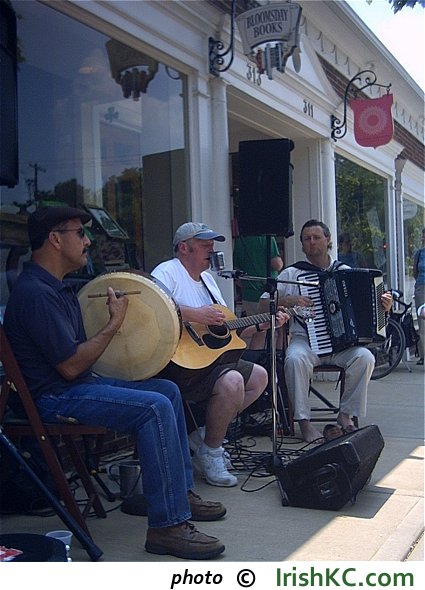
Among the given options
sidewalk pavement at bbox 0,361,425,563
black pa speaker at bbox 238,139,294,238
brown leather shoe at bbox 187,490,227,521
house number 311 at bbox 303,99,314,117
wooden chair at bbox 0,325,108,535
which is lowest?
sidewalk pavement at bbox 0,361,425,563

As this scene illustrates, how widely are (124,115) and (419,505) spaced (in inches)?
126

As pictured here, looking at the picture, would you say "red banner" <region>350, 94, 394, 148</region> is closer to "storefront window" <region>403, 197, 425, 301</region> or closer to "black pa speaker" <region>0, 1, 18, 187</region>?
"storefront window" <region>403, 197, 425, 301</region>

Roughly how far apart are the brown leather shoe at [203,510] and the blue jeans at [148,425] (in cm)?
50

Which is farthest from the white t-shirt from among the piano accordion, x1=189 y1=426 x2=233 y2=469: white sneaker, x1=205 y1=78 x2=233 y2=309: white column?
x1=205 y1=78 x2=233 y2=309: white column

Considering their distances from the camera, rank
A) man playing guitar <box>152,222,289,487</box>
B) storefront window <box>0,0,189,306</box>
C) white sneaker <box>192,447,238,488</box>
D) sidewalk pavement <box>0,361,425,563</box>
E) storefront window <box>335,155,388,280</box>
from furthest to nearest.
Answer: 1. storefront window <box>335,155,388,280</box>
2. storefront window <box>0,0,189,306</box>
3. white sneaker <box>192,447,238,488</box>
4. man playing guitar <box>152,222,289,487</box>
5. sidewalk pavement <box>0,361,425,563</box>

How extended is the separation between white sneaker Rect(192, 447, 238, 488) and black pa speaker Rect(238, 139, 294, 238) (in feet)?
7.54

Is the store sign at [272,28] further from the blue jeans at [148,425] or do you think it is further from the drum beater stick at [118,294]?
the blue jeans at [148,425]

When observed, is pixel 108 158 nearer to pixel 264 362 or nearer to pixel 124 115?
pixel 124 115

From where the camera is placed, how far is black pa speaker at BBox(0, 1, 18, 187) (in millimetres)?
3023

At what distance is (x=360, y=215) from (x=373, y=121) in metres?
1.75

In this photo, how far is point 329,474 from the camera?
3309mm

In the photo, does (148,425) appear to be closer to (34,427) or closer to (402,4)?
(34,427)

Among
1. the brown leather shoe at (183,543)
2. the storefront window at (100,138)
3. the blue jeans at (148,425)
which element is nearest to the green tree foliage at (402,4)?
the storefront window at (100,138)

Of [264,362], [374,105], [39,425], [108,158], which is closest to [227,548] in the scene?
[39,425]
